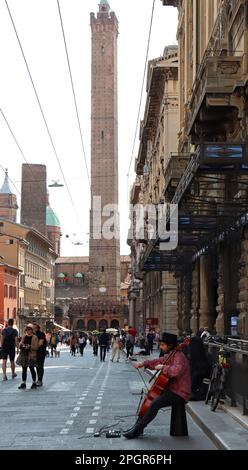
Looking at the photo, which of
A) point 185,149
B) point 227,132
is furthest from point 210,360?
point 185,149

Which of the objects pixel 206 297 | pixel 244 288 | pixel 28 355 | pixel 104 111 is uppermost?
pixel 104 111

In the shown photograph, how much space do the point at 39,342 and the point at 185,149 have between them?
18141 millimetres

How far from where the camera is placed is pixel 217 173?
19.5 metres

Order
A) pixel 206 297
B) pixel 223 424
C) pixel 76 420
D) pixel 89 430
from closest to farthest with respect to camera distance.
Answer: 1. pixel 223 424
2. pixel 89 430
3. pixel 76 420
4. pixel 206 297

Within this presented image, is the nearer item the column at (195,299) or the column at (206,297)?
the column at (206,297)

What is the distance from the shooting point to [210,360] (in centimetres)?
1681

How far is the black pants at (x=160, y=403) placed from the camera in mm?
11570

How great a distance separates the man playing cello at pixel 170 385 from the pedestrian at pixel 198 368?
4.63m

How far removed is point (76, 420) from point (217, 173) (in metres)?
→ 7.37

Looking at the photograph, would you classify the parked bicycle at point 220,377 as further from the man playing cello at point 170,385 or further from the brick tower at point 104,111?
the brick tower at point 104,111

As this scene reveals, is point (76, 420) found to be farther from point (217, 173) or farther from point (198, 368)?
point (217, 173)

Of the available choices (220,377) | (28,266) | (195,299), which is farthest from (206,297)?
(28,266)

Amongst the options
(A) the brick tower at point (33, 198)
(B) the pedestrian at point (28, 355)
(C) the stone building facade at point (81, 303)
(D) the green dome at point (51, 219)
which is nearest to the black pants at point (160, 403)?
(B) the pedestrian at point (28, 355)
